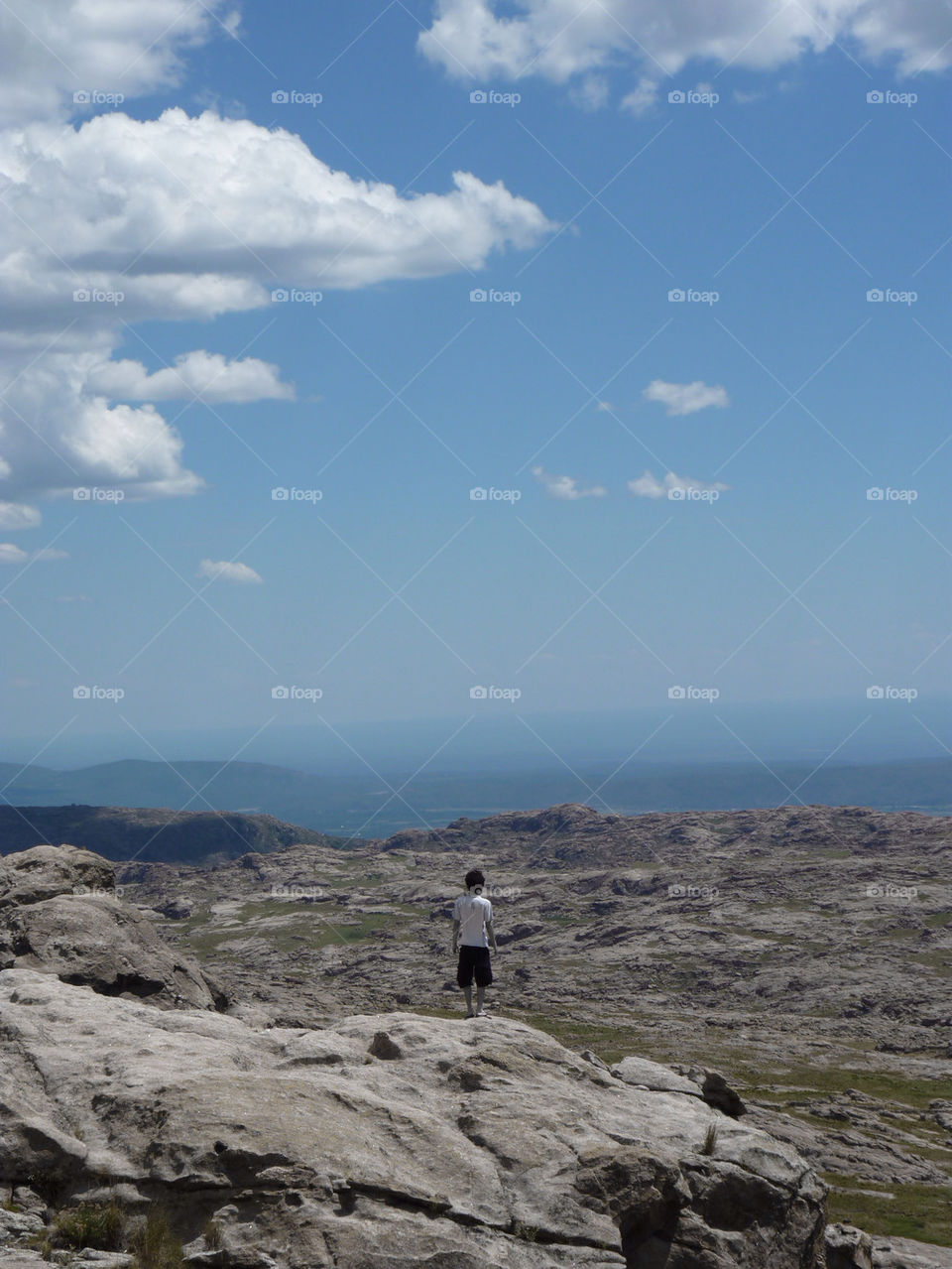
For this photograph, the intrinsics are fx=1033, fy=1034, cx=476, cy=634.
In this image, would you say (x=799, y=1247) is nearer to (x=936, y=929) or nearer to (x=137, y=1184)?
(x=137, y=1184)

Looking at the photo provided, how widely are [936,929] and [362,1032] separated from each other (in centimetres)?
18358

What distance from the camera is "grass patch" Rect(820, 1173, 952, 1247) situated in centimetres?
6378

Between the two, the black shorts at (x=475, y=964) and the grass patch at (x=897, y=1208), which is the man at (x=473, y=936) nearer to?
the black shorts at (x=475, y=964)

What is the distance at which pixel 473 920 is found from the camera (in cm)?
3331

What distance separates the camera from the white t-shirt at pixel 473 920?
109 ft

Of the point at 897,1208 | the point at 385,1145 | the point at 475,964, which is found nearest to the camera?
the point at 385,1145

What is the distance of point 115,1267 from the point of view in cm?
1947

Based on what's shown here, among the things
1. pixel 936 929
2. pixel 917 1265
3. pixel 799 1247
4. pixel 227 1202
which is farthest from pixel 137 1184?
pixel 936 929

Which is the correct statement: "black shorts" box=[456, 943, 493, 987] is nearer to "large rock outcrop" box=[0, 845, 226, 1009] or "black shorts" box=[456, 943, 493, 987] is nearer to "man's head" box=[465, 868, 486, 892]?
"man's head" box=[465, 868, 486, 892]

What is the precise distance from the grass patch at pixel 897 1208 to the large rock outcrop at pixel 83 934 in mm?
46273

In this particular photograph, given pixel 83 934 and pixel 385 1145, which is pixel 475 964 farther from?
Result: pixel 83 934

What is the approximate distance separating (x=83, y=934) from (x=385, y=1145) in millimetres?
17470

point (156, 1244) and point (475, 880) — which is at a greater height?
point (475, 880)

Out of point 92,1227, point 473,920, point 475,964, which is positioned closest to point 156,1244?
point 92,1227
